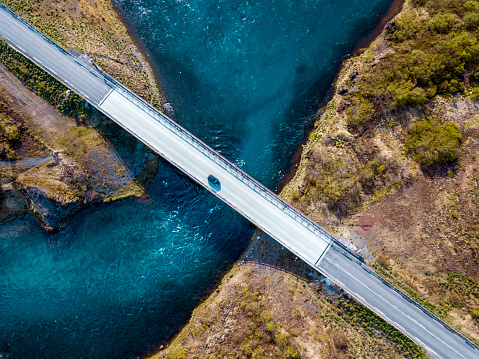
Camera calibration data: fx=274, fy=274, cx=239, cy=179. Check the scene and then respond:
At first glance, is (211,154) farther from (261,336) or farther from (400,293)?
(400,293)

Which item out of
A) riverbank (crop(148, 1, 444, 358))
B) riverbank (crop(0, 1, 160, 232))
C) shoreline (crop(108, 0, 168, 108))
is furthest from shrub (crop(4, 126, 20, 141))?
riverbank (crop(148, 1, 444, 358))

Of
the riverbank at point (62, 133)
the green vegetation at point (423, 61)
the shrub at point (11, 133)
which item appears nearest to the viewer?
the green vegetation at point (423, 61)

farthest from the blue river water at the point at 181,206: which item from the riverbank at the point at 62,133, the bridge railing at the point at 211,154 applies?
the bridge railing at the point at 211,154

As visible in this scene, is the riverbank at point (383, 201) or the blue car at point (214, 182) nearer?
the riverbank at point (383, 201)

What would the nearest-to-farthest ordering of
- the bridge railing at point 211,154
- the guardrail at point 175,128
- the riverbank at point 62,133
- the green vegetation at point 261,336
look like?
1. the green vegetation at point 261,336
2. the bridge railing at point 211,154
3. the guardrail at point 175,128
4. the riverbank at point 62,133

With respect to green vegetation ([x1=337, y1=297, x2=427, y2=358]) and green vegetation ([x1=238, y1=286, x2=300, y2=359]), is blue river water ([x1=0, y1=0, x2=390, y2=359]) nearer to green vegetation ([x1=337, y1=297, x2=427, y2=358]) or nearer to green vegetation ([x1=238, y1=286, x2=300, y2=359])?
green vegetation ([x1=238, y1=286, x2=300, y2=359])

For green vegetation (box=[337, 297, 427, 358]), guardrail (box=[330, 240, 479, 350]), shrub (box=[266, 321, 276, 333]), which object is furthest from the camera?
shrub (box=[266, 321, 276, 333])

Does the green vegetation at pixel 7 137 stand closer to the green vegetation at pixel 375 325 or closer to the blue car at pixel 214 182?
the blue car at pixel 214 182

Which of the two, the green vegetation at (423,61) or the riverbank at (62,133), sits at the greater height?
the green vegetation at (423,61)
